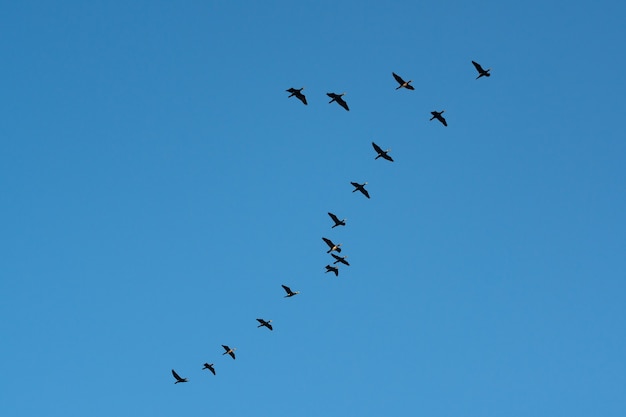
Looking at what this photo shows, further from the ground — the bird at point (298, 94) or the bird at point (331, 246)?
the bird at point (298, 94)

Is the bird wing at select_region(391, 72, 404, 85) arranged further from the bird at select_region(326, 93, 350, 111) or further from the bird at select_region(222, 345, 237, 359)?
the bird at select_region(222, 345, 237, 359)

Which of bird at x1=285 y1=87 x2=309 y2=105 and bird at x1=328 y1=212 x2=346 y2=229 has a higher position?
bird at x1=285 y1=87 x2=309 y2=105

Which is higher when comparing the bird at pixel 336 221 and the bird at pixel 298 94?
the bird at pixel 298 94

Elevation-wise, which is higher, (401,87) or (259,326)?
(401,87)

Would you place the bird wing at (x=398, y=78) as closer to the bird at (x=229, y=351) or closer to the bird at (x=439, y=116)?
the bird at (x=439, y=116)

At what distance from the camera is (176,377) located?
414 ft

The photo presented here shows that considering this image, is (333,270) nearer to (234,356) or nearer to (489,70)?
(234,356)

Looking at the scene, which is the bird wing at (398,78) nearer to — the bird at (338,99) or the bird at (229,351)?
the bird at (338,99)

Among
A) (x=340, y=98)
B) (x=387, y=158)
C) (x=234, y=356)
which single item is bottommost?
(x=234, y=356)

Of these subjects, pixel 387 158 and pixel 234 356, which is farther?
pixel 234 356

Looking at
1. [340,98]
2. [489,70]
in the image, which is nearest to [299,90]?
[340,98]

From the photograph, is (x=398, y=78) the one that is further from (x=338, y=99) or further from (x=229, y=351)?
(x=229, y=351)

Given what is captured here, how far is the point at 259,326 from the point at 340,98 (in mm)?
34117

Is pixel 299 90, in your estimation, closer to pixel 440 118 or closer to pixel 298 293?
pixel 440 118
